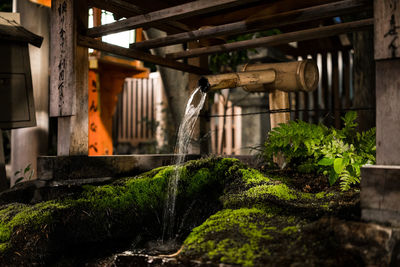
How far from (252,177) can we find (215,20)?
231cm

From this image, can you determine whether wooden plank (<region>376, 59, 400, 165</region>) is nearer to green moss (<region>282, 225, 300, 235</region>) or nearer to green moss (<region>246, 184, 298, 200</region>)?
green moss (<region>282, 225, 300, 235</region>)

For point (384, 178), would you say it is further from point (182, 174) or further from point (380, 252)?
point (182, 174)

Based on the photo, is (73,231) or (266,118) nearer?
(73,231)

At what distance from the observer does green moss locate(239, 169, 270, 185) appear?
3.46m

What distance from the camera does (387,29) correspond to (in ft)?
7.87

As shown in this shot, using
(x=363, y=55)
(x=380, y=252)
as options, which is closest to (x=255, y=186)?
(x=380, y=252)

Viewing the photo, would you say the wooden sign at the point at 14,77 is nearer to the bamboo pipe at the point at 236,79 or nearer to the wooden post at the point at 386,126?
the bamboo pipe at the point at 236,79

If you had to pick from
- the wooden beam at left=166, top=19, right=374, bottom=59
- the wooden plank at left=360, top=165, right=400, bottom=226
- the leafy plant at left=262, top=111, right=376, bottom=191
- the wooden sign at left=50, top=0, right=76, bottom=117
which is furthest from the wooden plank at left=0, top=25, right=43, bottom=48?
the wooden plank at left=360, top=165, right=400, bottom=226

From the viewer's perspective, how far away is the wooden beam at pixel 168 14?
3113 millimetres

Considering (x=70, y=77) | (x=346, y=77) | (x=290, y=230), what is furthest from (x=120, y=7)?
(x=346, y=77)

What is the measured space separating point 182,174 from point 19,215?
151cm

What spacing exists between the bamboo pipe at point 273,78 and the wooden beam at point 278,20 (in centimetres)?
49

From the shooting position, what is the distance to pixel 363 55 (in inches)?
248

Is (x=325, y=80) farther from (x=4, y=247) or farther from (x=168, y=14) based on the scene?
(x=4, y=247)
